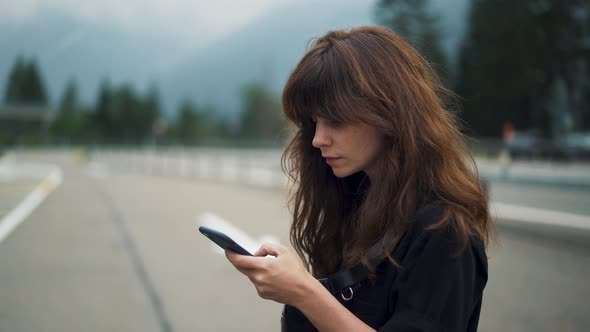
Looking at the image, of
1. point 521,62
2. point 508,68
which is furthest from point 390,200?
point 508,68

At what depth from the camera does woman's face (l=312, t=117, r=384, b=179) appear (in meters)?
1.54

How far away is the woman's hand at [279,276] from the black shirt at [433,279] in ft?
0.70

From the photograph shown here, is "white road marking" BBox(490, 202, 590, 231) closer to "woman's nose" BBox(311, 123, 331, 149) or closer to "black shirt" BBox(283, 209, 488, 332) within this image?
"woman's nose" BBox(311, 123, 331, 149)

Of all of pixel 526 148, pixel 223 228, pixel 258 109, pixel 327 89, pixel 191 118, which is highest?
pixel 327 89

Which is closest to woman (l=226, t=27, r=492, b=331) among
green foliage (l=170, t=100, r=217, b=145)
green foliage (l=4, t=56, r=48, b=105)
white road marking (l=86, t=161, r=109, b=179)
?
green foliage (l=4, t=56, r=48, b=105)

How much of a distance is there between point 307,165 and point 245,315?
292 cm

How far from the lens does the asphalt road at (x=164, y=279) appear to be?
4281 millimetres

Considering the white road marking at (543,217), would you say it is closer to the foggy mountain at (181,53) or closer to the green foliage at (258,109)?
the foggy mountain at (181,53)

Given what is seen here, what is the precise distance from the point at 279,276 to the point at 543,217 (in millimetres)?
9972

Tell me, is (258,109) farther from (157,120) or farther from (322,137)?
(322,137)

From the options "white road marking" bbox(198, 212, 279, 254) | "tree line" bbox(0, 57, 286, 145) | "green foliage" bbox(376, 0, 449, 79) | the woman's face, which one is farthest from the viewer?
"tree line" bbox(0, 57, 286, 145)

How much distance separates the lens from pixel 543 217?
10.2m

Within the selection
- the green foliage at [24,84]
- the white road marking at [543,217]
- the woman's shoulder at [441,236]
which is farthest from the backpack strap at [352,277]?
the white road marking at [543,217]

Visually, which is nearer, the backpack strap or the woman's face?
the backpack strap
